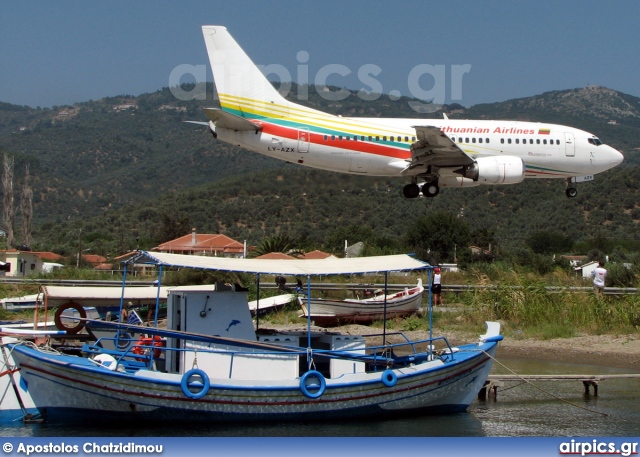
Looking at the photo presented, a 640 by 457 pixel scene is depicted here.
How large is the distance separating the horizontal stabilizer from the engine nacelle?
292 inches

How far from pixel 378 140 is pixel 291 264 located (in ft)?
50.1

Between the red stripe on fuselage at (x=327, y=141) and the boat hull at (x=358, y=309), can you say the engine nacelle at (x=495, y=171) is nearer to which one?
the red stripe on fuselage at (x=327, y=141)

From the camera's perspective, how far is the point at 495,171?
3188 cm

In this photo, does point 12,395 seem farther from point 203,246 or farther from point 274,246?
point 203,246

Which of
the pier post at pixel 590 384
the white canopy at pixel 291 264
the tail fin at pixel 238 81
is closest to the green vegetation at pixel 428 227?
the tail fin at pixel 238 81

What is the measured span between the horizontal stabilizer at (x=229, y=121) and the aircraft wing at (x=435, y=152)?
5336 mm

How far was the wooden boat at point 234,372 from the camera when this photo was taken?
15680mm

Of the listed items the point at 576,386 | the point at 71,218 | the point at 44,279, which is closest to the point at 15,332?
the point at 576,386

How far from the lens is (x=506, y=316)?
93.5ft

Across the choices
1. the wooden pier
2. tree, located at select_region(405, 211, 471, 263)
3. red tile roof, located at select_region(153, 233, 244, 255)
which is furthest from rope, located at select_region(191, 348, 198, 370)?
tree, located at select_region(405, 211, 471, 263)

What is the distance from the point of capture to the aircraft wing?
100 feet

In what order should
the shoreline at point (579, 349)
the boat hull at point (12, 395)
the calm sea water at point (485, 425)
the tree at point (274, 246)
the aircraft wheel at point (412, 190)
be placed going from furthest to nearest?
1. the tree at point (274, 246)
2. the aircraft wheel at point (412, 190)
3. the shoreline at point (579, 349)
4. the boat hull at point (12, 395)
5. the calm sea water at point (485, 425)

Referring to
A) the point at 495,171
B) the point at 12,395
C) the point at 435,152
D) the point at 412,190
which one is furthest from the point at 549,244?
the point at 12,395

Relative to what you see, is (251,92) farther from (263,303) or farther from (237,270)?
(237,270)
